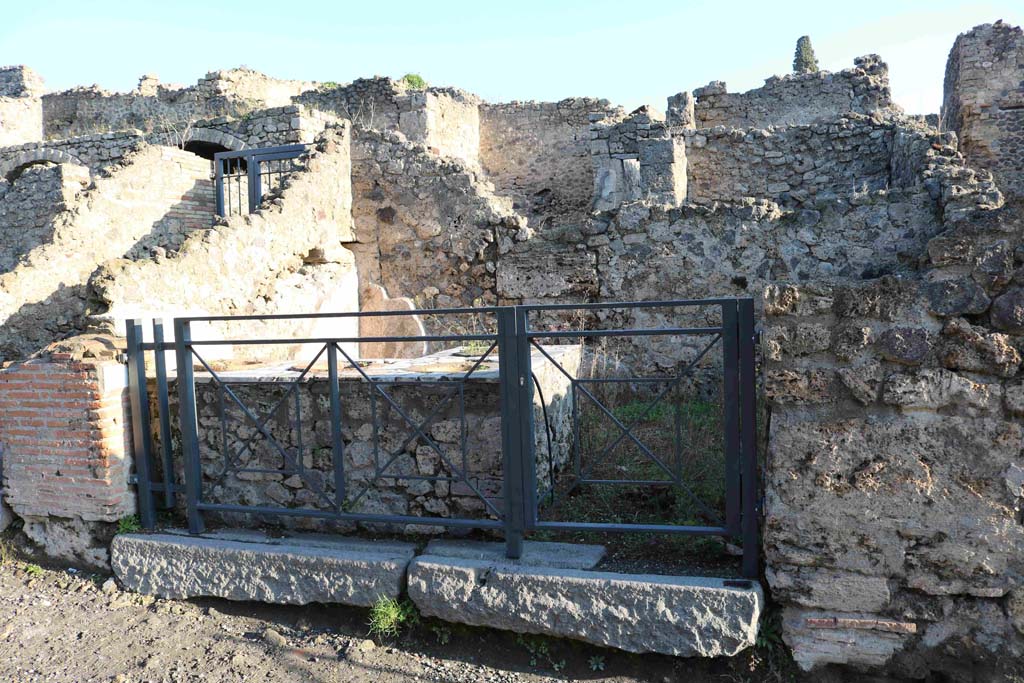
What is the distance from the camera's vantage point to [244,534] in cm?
448

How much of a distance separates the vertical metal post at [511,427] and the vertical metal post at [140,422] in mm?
2468

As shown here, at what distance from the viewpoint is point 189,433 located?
443 cm

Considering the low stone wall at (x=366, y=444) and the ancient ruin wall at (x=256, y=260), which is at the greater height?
the ancient ruin wall at (x=256, y=260)

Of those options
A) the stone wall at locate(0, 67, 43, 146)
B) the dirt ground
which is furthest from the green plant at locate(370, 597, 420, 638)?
the stone wall at locate(0, 67, 43, 146)

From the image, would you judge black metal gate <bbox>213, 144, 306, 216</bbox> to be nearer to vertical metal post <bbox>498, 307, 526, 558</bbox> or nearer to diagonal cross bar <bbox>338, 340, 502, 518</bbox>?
diagonal cross bar <bbox>338, 340, 502, 518</bbox>

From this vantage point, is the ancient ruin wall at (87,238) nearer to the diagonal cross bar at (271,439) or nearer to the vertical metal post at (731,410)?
the diagonal cross bar at (271,439)

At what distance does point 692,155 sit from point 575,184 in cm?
429

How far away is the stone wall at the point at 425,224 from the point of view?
27.9 ft

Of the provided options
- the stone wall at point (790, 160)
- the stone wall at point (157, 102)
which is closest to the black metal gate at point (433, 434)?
the stone wall at point (790, 160)

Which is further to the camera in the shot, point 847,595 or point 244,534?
point 244,534

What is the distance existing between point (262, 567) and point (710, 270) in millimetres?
5029

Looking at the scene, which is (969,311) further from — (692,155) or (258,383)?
(692,155)

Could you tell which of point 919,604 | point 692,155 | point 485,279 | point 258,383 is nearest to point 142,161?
point 485,279

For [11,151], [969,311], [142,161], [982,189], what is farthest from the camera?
[11,151]
